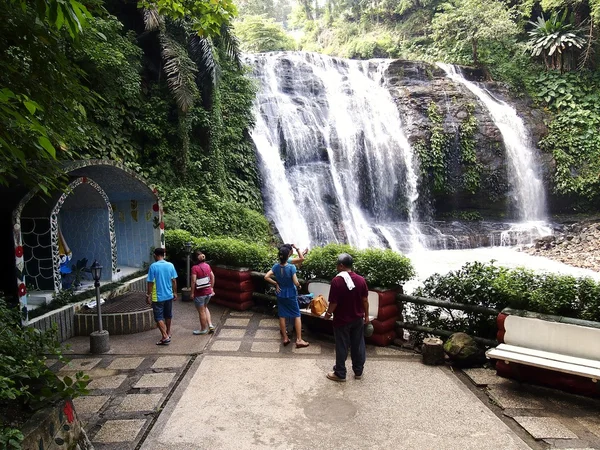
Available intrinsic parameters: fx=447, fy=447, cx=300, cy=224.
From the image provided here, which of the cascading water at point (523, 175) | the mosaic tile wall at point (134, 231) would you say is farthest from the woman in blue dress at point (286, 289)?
the cascading water at point (523, 175)

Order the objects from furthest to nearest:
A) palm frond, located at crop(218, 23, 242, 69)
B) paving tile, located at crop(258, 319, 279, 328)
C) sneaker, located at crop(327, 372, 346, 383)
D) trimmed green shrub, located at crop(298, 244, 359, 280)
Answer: palm frond, located at crop(218, 23, 242, 69), paving tile, located at crop(258, 319, 279, 328), trimmed green shrub, located at crop(298, 244, 359, 280), sneaker, located at crop(327, 372, 346, 383)

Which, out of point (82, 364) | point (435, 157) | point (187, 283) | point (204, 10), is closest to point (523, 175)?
point (435, 157)

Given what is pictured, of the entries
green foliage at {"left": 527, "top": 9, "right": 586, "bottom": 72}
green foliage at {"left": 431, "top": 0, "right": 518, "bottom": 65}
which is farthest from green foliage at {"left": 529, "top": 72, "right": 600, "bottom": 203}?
green foliage at {"left": 431, "top": 0, "right": 518, "bottom": 65}

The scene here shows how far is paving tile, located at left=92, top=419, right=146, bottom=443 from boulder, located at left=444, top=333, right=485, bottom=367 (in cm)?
374

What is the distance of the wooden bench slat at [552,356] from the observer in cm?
465

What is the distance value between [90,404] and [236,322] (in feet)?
10.6

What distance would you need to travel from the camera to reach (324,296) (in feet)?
23.5

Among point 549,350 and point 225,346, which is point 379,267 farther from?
point 225,346

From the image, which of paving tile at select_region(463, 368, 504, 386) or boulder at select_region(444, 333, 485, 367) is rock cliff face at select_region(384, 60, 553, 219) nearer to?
boulder at select_region(444, 333, 485, 367)

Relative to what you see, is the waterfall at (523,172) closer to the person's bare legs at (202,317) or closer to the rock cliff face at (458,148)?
the rock cliff face at (458,148)

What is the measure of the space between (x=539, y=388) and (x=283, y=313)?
3.33 metres

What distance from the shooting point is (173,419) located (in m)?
4.43

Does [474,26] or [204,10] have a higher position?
[474,26]

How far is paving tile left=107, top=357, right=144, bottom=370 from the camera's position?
5.79 meters
